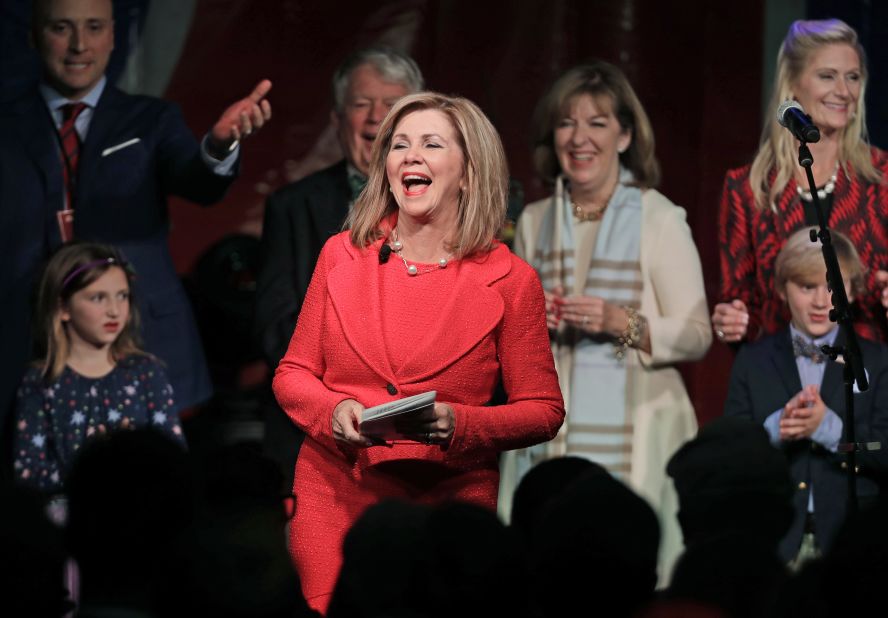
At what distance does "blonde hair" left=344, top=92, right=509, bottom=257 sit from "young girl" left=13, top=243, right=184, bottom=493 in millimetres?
1530

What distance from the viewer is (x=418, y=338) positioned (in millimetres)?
3363

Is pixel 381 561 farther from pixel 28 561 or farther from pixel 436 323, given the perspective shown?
pixel 436 323

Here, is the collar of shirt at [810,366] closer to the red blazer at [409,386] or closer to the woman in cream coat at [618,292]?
the woman in cream coat at [618,292]

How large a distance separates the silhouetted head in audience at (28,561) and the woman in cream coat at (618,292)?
8.74 feet

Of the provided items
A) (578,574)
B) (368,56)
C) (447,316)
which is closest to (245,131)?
(368,56)

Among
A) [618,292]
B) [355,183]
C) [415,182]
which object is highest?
[355,183]

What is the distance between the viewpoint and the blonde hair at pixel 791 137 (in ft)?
16.1

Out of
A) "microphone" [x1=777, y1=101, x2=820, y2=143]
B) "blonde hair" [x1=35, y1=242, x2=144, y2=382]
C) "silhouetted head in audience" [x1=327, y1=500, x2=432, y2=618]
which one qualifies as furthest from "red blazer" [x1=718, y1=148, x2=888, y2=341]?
"silhouetted head in audience" [x1=327, y1=500, x2=432, y2=618]

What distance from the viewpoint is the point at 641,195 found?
5082 millimetres

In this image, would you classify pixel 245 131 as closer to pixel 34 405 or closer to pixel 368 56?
pixel 368 56

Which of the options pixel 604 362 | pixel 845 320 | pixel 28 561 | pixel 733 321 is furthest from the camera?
pixel 604 362

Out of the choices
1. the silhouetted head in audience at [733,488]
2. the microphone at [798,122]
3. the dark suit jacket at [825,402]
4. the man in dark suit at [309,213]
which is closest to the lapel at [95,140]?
the man in dark suit at [309,213]

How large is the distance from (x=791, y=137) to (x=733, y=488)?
239 cm

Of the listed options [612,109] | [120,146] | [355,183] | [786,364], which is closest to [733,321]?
[786,364]
